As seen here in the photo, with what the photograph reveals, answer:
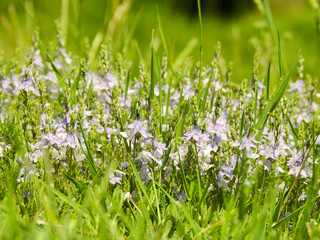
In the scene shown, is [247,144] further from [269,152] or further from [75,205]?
[75,205]

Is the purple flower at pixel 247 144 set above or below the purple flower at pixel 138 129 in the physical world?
below

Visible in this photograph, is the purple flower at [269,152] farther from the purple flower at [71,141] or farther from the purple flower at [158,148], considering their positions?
the purple flower at [71,141]

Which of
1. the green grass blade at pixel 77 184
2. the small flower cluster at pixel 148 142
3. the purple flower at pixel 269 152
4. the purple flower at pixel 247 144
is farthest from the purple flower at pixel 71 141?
the purple flower at pixel 269 152

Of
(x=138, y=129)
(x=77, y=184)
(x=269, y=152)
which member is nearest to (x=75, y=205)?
(x=77, y=184)

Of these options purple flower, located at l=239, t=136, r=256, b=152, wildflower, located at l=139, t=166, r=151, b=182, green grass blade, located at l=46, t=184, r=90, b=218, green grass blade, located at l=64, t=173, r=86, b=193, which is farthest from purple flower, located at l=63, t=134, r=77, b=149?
purple flower, located at l=239, t=136, r=256, b=152

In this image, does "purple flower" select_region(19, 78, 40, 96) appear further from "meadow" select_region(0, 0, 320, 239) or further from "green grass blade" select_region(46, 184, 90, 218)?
"green grass blade" select_region(46, 184, 90, 218)

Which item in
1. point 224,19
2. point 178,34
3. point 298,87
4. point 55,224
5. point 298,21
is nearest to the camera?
point 55,224

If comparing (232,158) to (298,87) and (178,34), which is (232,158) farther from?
(178,34)

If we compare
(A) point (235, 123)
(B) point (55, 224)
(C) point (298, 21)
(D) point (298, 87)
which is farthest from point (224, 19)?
(B) point (55, 224)

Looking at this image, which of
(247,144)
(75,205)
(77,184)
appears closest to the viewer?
(75,205)
